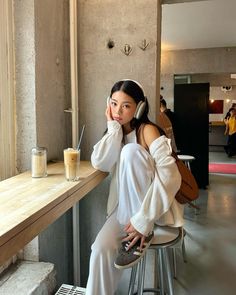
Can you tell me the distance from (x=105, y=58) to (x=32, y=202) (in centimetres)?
131

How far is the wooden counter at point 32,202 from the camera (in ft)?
3.21

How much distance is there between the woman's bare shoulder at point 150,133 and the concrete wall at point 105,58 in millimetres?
417

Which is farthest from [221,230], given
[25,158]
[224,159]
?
[224,159]

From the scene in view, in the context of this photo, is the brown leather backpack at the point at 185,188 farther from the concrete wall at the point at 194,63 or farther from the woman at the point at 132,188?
the concrete wall at the point at 194,63

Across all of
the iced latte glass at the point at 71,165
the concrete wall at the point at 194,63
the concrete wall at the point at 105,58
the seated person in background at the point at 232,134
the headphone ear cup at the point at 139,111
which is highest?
→ the concrete wall at the point at 194,63

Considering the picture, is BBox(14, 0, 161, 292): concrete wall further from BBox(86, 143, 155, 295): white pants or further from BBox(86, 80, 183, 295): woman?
BBox(86, 143, 155, 295): white pants

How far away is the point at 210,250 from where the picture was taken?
321 centimetres

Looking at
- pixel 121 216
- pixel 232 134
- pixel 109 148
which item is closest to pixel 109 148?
pixel 109 148

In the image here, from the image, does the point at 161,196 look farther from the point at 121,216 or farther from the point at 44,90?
the point at 44,90

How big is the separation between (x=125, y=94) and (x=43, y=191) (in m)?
0.75

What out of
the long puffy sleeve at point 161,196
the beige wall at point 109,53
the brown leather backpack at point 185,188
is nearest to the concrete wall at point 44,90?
the beige wall at point 109,53

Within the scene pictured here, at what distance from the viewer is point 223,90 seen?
36.9 ft

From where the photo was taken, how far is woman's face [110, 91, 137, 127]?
1.81 meters

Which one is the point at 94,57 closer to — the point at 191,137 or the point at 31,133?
the point at 31,133
